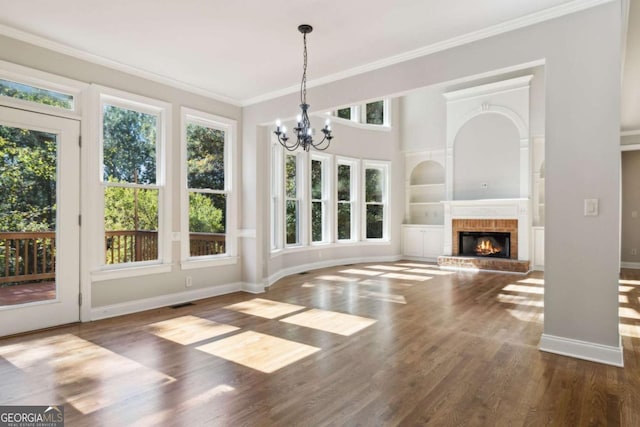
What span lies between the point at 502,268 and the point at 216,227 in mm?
5673

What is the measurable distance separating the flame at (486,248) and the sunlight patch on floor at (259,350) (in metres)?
6.26

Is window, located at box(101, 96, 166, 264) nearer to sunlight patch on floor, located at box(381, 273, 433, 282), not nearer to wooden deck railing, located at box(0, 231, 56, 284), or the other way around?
wooden deck railing, located at box(0, 231, 56, 284)

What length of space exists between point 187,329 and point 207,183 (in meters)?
2.25

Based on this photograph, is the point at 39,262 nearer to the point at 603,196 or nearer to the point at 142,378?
the point at 142,378

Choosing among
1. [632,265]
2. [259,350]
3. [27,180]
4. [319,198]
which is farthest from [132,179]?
[632,265]

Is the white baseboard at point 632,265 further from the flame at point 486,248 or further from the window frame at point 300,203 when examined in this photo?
the window frame at point 300,203

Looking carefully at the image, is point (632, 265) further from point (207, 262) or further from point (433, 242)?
point (207, 262)

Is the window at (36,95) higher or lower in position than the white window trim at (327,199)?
higher

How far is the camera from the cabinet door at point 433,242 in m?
8.98

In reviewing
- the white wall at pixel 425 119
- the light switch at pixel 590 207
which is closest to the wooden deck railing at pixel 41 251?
the light switch at pixel 590 207

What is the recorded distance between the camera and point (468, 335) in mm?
3648

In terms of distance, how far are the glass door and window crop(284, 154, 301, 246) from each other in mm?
3765

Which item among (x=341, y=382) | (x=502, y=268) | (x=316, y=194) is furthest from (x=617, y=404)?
(x=316, y=194)

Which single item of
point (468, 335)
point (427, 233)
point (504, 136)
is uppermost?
point (504, 136)
